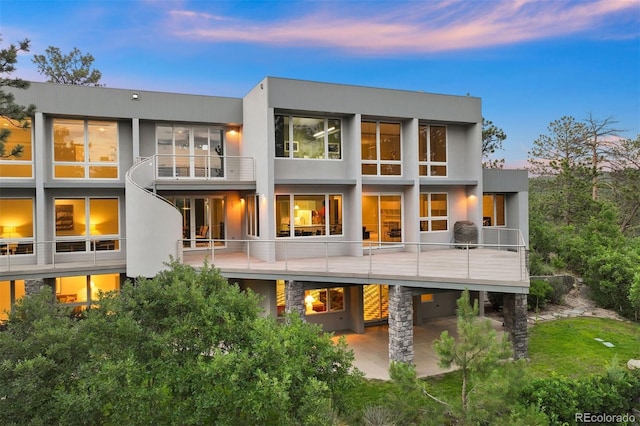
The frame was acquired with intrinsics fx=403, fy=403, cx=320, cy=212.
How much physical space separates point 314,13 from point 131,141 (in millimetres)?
11496

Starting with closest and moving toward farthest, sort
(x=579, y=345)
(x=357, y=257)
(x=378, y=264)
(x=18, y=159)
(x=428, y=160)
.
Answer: (x=579, y=345), (x=378, y=264), (x=18, y=159), (x=357, y=257), (x=428, y=160)

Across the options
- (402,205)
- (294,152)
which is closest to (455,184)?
(402,205)

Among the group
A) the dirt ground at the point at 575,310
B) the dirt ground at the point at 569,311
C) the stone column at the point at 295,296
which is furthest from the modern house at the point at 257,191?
the dirt ground at the point at 575,310

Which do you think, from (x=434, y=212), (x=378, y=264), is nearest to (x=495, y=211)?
(x=434, y=212)

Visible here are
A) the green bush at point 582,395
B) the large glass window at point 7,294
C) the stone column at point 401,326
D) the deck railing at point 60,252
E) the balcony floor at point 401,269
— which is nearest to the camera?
the green bush at point 582,395

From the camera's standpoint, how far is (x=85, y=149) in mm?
15297

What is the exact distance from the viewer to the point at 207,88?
4384cm

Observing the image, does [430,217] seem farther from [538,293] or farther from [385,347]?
[385,347]

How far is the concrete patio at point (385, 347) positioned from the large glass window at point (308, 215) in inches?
158

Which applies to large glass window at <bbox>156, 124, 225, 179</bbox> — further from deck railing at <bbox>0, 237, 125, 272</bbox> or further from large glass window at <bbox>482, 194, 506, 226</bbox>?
large glass window at <bbox>482, 194, 506, 226</bbox>

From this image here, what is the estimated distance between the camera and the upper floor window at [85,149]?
49.4 feet

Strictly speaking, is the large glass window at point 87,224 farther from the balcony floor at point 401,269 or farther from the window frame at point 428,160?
the window frame at point 428,160

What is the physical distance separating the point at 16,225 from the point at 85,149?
361 cm

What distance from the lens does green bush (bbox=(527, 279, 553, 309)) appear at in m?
16.8
